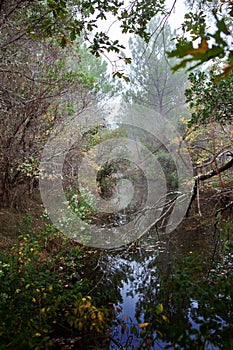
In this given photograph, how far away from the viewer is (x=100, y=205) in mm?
8703

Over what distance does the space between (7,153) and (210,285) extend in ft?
13.3

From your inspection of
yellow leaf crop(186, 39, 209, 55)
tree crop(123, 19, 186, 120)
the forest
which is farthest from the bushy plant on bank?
tree crop(123, 19, 186, 120)

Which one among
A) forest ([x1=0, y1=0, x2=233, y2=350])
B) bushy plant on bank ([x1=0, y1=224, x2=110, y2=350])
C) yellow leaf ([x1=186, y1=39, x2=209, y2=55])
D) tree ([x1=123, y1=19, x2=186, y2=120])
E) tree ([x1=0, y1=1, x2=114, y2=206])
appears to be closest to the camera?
yellow leaf ([x1=186, y1=39, x2=209, y2=55])

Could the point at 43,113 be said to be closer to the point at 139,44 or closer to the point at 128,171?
the point at 128,171

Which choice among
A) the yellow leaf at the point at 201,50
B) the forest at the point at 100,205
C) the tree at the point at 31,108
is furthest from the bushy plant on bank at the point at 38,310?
the yellow leaf at the point at 201,50

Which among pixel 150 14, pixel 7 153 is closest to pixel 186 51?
pixel 150 14

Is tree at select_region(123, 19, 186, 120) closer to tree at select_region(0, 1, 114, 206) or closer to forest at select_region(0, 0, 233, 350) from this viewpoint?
forest at select_region(0, 0, 233, 350)

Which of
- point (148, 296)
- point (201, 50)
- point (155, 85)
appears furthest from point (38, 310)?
point (155, 85)

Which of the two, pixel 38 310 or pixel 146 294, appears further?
pixel 146 294

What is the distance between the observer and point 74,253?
4.47 meters

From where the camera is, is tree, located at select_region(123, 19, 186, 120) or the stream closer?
the stream

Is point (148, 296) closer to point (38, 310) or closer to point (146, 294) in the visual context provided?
point (146, 294)

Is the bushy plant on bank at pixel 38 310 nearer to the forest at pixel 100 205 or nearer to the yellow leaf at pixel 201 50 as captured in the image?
the forest at pixel 100 205

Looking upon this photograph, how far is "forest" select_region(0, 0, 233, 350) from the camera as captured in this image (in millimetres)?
2311
